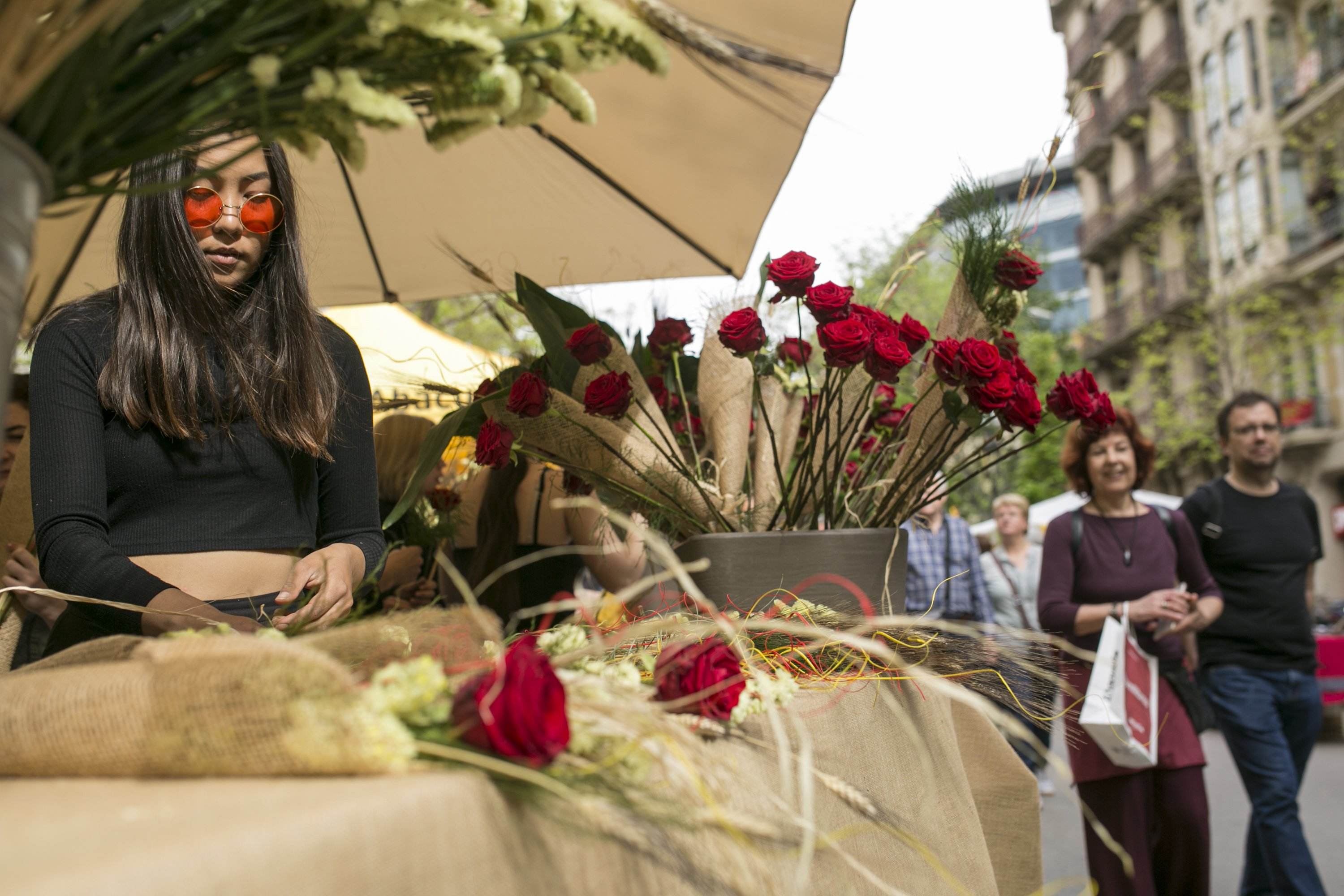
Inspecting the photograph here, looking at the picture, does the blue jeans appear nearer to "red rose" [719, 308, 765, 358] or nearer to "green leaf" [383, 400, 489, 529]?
"red rose" [719, 308, 765, 358]

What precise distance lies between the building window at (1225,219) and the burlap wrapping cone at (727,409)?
23.8 meters

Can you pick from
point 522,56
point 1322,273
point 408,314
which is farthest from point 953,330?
point 1322,273

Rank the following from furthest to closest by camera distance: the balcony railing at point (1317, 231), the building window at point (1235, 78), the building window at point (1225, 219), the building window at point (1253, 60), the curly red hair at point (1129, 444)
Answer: the building window at point (1235, 78) < the building window at point (1253, 60) < the building window at point (1225, 219) < the balcony railing at point (1317, 231) < the curly red hair at point (1129, 444)

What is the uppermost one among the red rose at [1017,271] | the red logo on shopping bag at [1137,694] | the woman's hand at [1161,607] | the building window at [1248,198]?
the building window at [1248,198]

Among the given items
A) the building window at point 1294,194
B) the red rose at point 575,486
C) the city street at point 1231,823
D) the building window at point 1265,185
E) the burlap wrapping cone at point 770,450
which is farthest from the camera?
the building window at point 1265,185

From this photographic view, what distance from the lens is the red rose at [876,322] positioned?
6.20 feet

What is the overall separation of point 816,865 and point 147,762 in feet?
1.99

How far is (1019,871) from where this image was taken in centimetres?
189

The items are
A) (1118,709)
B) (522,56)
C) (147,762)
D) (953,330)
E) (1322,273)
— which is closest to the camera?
(147,762)

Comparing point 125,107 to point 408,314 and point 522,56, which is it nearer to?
point 522,56

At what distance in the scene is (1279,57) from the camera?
2538 cm

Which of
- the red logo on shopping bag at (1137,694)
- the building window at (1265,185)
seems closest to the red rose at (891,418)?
the red logo on shopping bag at (1137,694)

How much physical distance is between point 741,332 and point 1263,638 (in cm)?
343

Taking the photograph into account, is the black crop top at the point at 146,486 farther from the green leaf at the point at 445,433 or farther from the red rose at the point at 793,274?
the red rose at the point at 793,274
